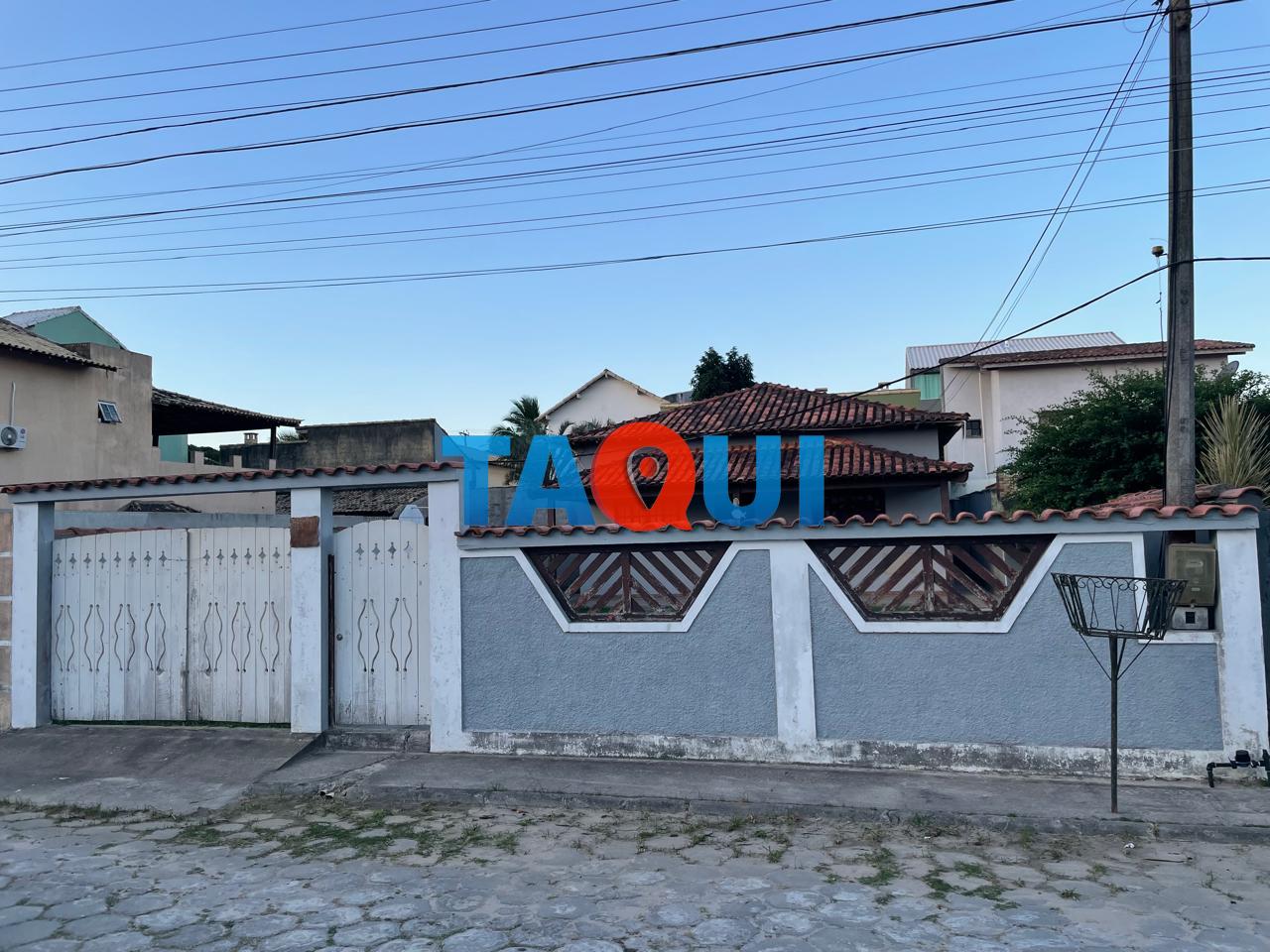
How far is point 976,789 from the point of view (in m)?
6.51

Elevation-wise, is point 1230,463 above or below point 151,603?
above

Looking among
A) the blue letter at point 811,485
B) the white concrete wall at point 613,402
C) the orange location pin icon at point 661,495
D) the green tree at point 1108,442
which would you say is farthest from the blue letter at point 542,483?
the white concrete wall at point 613,402

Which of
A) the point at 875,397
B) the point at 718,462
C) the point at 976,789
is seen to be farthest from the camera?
the point at 875,397

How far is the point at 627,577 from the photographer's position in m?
7.88

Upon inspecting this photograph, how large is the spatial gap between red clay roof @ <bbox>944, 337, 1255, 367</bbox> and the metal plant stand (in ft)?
78.7

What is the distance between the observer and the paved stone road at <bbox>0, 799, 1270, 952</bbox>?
4.39 meters

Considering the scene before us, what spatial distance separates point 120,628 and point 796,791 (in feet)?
22.0

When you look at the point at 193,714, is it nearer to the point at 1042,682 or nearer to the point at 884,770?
the point at 884,770

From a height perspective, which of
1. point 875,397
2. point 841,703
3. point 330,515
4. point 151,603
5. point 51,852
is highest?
point 875,397

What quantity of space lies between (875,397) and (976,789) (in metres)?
36.8

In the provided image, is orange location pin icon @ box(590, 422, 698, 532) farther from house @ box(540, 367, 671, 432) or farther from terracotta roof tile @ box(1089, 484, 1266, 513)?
house @ box(540, 367, 671, 432)

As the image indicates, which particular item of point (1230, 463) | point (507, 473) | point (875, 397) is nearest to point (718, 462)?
point (1230, 463)

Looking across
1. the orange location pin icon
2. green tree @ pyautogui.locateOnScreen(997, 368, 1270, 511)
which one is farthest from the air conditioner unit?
green tree @ pyautogui.locateOnScreen(997, 368, 1270, 511)

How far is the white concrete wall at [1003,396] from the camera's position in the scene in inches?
1219
